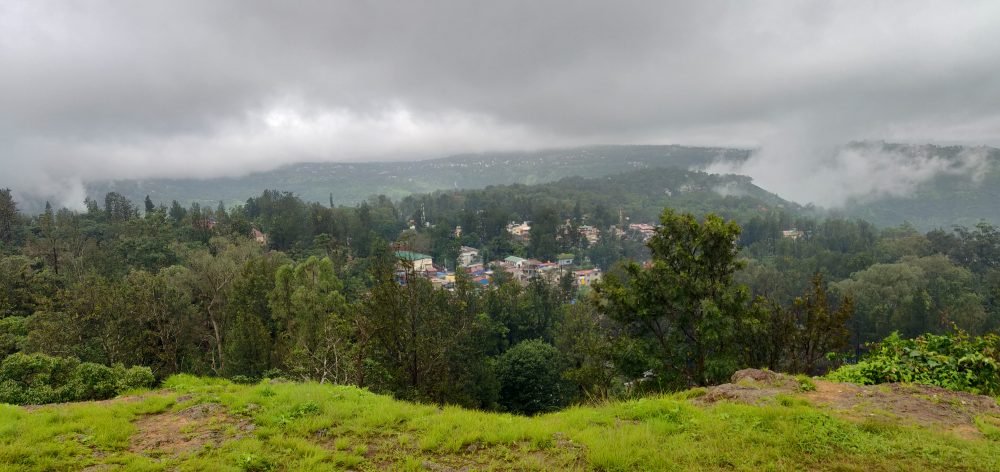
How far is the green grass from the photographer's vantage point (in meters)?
5.25

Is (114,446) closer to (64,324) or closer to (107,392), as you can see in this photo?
(107,392)

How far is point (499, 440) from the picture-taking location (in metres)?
6.01

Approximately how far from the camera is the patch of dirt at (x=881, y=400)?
6.18 metres

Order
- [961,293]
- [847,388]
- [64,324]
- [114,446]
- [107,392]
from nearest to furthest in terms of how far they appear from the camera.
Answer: [114,446] → [847,388] → [107,392] → [64,324] → [961,293]

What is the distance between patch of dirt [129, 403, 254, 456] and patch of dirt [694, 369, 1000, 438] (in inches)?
268

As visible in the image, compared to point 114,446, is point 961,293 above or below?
below

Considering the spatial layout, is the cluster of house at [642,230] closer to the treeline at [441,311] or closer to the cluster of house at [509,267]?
the cluster of house at [509,267]

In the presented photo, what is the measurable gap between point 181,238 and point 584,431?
6402 cm

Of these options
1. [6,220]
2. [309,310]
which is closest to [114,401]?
[309,310]

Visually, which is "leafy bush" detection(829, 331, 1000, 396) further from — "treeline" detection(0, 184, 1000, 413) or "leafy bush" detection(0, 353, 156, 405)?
"leafy bush" detection(0, 353, 156, 405)

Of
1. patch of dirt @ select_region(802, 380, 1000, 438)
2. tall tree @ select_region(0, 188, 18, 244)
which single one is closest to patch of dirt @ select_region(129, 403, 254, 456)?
patch of dirt @ select_region(802, 380, 1000, 438)

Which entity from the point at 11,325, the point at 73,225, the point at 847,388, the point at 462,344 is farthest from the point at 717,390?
the point at 73,225

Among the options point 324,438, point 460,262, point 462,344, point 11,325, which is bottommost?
point 460,262

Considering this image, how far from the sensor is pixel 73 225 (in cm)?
5919
